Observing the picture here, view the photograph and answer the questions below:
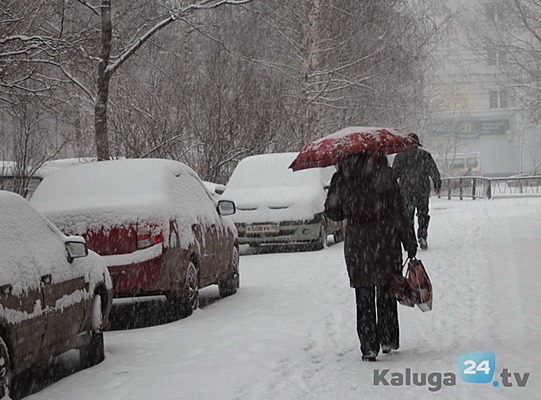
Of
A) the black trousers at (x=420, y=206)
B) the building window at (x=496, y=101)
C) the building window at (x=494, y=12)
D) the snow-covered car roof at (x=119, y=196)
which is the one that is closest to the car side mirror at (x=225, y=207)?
the snow-covered car roof at (x=119, y=196)

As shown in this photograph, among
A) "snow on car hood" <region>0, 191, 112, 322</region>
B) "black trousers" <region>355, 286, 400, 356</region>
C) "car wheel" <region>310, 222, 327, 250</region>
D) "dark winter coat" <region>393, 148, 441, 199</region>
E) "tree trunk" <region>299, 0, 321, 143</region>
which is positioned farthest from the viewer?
"tree trunk" <region>299, 0, 321, 143</region>

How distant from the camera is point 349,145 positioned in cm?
802

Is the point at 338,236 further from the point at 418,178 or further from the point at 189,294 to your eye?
the point at 189,294

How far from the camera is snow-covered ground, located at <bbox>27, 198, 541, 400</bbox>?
22.5ft

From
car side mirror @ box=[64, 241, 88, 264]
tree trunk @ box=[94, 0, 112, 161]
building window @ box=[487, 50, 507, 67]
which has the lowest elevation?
car side mirror @ box=[64, 241, 88, 264]

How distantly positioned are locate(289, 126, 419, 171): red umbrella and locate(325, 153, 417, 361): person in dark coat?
83 mm

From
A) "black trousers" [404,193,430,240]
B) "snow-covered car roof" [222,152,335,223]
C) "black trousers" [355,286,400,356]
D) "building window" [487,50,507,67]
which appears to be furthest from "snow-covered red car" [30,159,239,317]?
"building window" [487,50,507,67]

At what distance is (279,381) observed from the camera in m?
7.06

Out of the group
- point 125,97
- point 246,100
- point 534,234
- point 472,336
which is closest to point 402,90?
point 246,100

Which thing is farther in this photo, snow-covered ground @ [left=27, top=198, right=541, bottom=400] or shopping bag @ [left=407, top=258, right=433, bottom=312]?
shopping bag @ [left=407, top=258, right=433, bottom=312]

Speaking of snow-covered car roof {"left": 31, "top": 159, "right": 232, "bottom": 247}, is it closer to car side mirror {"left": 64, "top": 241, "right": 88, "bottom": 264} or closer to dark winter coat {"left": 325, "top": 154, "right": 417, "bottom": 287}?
car side mirror {"left": 64, "top": 241, "right": 88, "bottom": 264}

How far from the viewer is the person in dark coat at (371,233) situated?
25.8ft

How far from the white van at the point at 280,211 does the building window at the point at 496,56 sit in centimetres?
2087

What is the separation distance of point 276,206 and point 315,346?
33.0 feet
